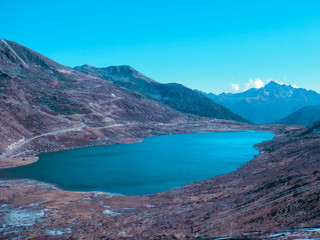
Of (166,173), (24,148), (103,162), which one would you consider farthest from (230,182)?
(24,148)

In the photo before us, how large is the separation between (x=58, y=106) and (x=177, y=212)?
9285 centimetres

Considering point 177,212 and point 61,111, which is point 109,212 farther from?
point 61,111

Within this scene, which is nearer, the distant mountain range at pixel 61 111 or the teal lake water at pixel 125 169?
the teal lake water at pixel 125 169

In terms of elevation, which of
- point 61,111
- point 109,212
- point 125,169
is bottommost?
point 109,212

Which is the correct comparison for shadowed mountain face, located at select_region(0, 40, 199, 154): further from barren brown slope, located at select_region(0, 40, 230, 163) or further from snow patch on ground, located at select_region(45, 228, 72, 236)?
snow patch on ground, located at select_region(45, 228, 72, 236)

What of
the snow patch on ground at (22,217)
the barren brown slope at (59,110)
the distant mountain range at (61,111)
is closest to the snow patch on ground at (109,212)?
the snow patch on ground at (22,217)

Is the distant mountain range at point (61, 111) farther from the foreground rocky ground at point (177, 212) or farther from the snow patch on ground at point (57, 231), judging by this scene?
the snow patch on ground at point (57, 231)

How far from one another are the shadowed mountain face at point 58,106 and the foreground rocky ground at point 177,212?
142ft

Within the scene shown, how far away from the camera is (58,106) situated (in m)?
108

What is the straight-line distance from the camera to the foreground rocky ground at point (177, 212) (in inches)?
725

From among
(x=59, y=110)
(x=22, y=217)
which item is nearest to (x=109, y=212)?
(x=22, y=217)

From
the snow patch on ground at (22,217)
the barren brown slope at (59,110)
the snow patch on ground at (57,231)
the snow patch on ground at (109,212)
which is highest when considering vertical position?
the barren brown slope at (59,110)

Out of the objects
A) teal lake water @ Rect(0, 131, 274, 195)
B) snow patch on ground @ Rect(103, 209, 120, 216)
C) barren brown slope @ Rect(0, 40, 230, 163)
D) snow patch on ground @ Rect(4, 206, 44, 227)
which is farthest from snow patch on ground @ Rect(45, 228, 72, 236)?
barren brown slope @ Rect(0, 40, 230, 163)

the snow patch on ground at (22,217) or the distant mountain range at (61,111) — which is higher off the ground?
the distant mountain range at (61,111)
